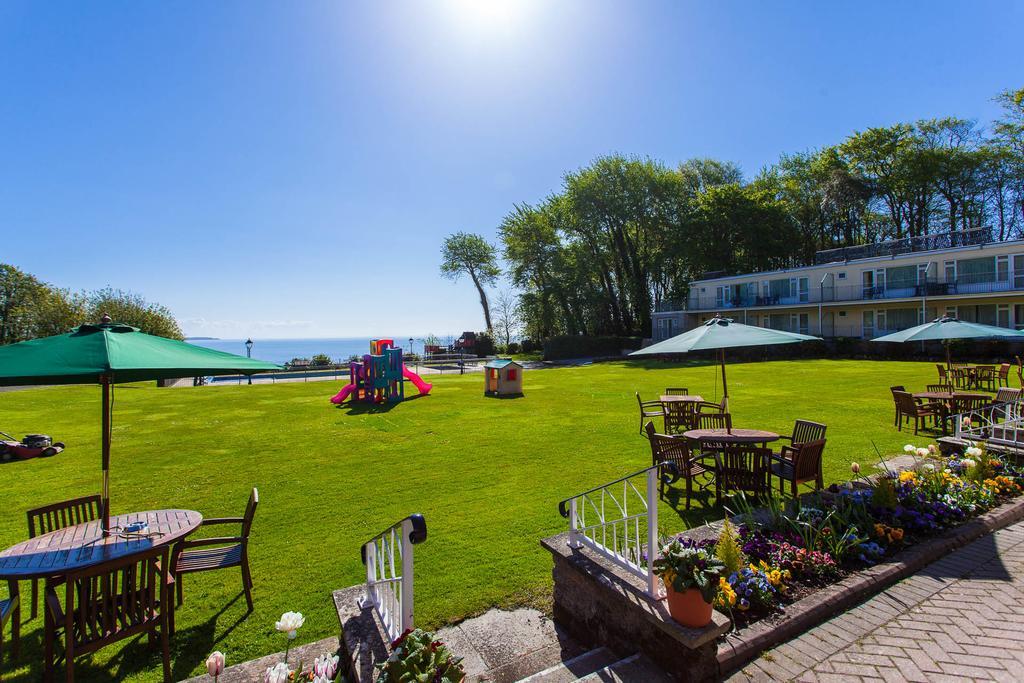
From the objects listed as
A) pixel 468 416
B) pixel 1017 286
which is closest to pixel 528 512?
pixel 468 416

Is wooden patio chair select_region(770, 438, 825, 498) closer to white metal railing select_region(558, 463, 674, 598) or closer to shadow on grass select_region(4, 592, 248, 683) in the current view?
white metal railing select_region(558, 463, 674, 598)

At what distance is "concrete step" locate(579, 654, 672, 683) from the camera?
2.65 m

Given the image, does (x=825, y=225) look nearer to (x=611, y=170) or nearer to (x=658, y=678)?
(x=611, y=170)

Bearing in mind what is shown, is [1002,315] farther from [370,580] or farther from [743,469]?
[370,580]

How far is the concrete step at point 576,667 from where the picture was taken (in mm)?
2787

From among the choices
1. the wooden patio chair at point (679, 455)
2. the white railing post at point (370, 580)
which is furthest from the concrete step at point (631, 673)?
the wooden patio chair at point (679, 455)

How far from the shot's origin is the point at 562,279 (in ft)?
141

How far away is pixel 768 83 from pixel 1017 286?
21.6m

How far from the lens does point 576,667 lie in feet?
9.81

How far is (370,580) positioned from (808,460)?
507 centimetres

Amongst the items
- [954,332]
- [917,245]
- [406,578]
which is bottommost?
[406,578]

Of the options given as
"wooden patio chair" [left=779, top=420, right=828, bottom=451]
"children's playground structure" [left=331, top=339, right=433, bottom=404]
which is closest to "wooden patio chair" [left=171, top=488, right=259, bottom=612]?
"wooden patio chair" [left=779, top=420, right=828, bottom=451]

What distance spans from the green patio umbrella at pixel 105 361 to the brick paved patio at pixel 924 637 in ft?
14.4

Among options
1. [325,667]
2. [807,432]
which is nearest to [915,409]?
[807,432]
